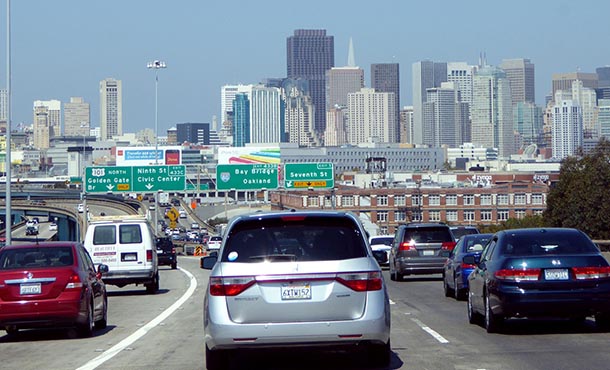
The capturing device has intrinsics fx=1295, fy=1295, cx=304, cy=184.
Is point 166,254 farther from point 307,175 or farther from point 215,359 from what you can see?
point 215,359

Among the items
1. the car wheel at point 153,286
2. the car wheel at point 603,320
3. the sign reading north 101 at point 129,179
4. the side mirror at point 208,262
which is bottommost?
the car wheel at point 153,286

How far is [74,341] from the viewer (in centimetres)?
1980

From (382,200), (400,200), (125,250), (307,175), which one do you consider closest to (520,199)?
(400,200)

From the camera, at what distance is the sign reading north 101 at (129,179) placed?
76312mm

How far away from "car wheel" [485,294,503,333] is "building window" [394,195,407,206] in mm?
86385

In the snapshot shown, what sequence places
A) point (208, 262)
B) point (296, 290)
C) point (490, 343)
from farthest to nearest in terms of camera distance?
point (490, 343), point (208, 262), point (296, 290)

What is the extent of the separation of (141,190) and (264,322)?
209ft

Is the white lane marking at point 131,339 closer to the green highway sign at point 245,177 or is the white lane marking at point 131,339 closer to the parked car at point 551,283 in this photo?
the parked car at point 551,283

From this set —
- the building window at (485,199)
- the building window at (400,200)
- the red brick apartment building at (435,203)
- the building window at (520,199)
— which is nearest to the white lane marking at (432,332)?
the red brick apartment building at (435,203)

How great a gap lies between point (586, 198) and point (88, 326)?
183 ft

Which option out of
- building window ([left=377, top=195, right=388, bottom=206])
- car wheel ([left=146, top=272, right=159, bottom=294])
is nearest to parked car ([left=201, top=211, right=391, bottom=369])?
car wheel ([left=146, top=272, right=159, bottom=294])

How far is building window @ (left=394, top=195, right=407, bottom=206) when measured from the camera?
10538 centimetres

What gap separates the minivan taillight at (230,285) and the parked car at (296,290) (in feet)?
0.03

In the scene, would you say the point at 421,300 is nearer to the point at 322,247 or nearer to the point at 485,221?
the point at 322,247
